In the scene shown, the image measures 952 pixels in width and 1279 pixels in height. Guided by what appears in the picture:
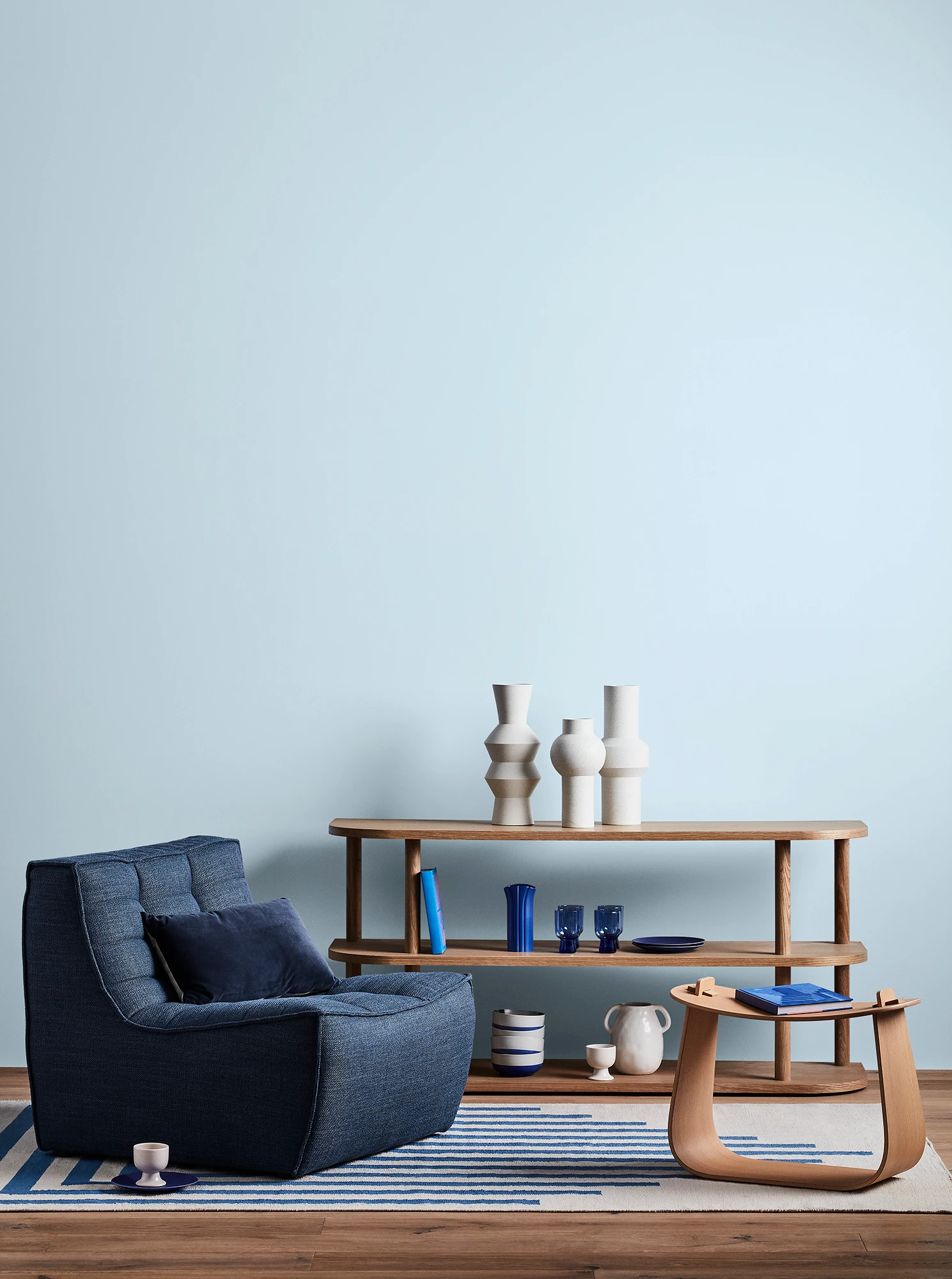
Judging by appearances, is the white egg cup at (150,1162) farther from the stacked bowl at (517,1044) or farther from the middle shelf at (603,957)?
the stacked bowl at (517,1044)

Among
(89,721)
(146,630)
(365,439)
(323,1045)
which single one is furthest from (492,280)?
(323,1045)

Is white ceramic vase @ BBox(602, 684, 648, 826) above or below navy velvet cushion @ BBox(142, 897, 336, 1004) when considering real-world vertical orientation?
above

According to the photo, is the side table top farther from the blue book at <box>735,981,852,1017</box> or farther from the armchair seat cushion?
the armchair seat cushion

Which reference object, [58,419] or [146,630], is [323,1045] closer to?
[146,630]

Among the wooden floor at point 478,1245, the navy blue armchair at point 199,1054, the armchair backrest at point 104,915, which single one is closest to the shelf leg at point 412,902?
the navy blue armchair at point 199,1054

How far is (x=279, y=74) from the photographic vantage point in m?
3.92

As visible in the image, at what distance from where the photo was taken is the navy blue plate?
3.55 metres

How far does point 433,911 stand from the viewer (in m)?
3.52

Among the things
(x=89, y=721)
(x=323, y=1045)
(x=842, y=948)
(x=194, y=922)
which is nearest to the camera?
(x=323, y=1045)

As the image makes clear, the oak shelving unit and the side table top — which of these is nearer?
the side table top

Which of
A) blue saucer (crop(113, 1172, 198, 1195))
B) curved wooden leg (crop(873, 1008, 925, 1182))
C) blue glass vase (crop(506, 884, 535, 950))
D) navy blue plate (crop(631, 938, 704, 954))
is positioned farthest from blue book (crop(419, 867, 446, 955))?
curved wooden leg (crop(873, 1008, 925, 1182))

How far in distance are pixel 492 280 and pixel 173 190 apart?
97cm

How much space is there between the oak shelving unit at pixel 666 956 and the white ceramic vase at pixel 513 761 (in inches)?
2.3

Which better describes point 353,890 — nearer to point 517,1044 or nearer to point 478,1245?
point 517,1044
